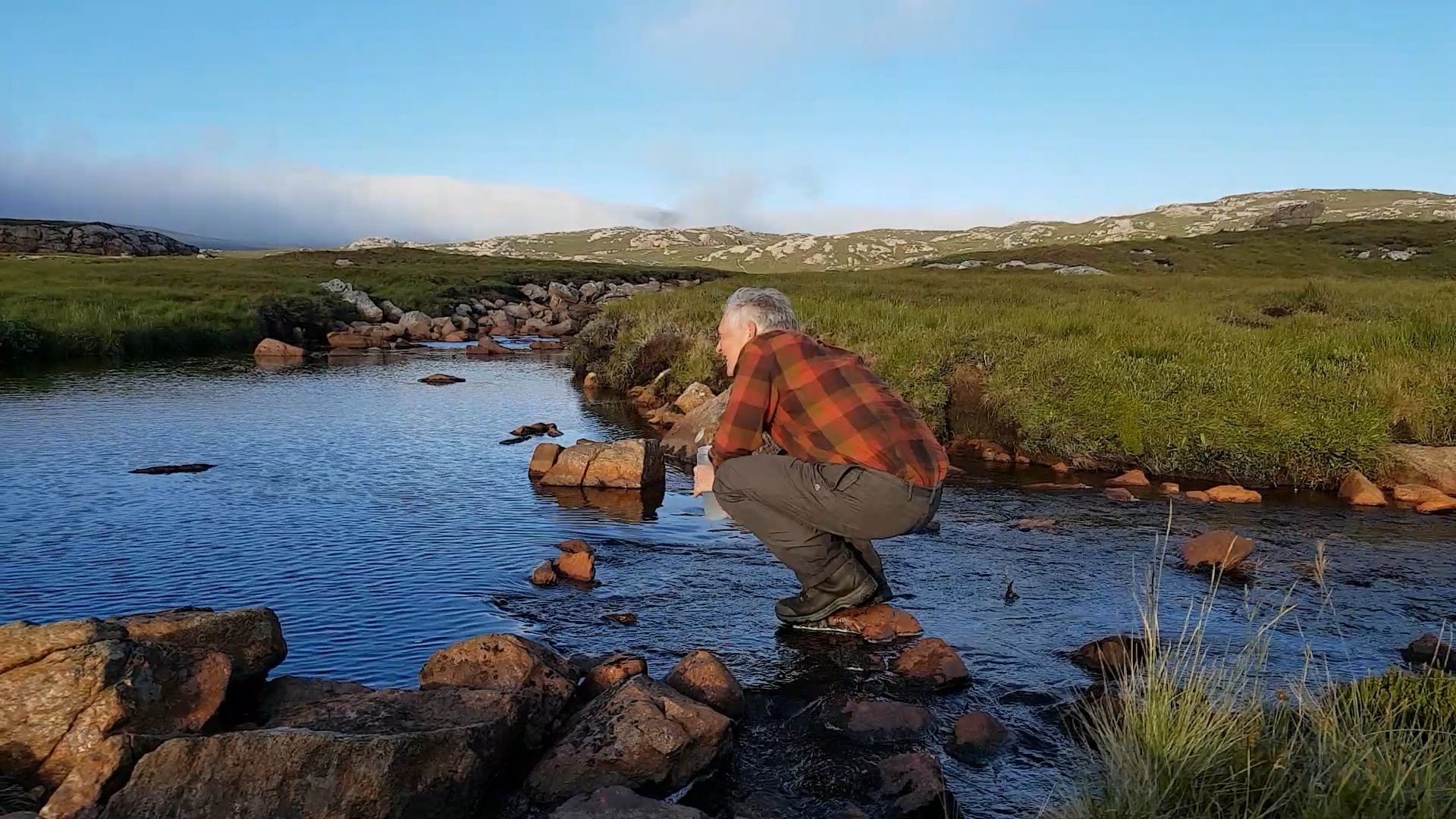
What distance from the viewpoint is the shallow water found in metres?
6.64

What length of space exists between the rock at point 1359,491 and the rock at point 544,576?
10224 mm

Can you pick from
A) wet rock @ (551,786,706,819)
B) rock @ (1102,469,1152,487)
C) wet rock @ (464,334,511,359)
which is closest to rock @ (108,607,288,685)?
wet rock @ (551,786,706,819)

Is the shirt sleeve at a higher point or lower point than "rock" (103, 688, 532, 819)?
higher

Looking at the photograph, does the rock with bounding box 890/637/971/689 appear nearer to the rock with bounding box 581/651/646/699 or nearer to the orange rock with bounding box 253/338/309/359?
the rock with bounding box 581/651/646/699

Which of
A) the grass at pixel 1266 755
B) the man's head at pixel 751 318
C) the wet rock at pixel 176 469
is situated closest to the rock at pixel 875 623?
the man's head at pixel 751 318

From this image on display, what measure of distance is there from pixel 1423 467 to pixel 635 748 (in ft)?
42.4

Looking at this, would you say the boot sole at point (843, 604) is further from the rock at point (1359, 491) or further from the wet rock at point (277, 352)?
the wet rock at point (277, 352)

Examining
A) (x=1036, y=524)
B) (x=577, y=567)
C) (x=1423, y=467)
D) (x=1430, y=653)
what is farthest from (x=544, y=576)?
(x=1423, y=467)

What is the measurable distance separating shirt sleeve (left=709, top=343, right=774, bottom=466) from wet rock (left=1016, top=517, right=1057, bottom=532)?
17.1 feet

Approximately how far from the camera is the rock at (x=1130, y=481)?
543 inches

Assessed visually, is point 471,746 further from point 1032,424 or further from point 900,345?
point 900,345

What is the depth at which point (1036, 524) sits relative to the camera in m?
11.6

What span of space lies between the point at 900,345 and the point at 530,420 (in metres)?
7.65

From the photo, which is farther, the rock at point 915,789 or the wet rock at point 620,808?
the rock at point 915,789
